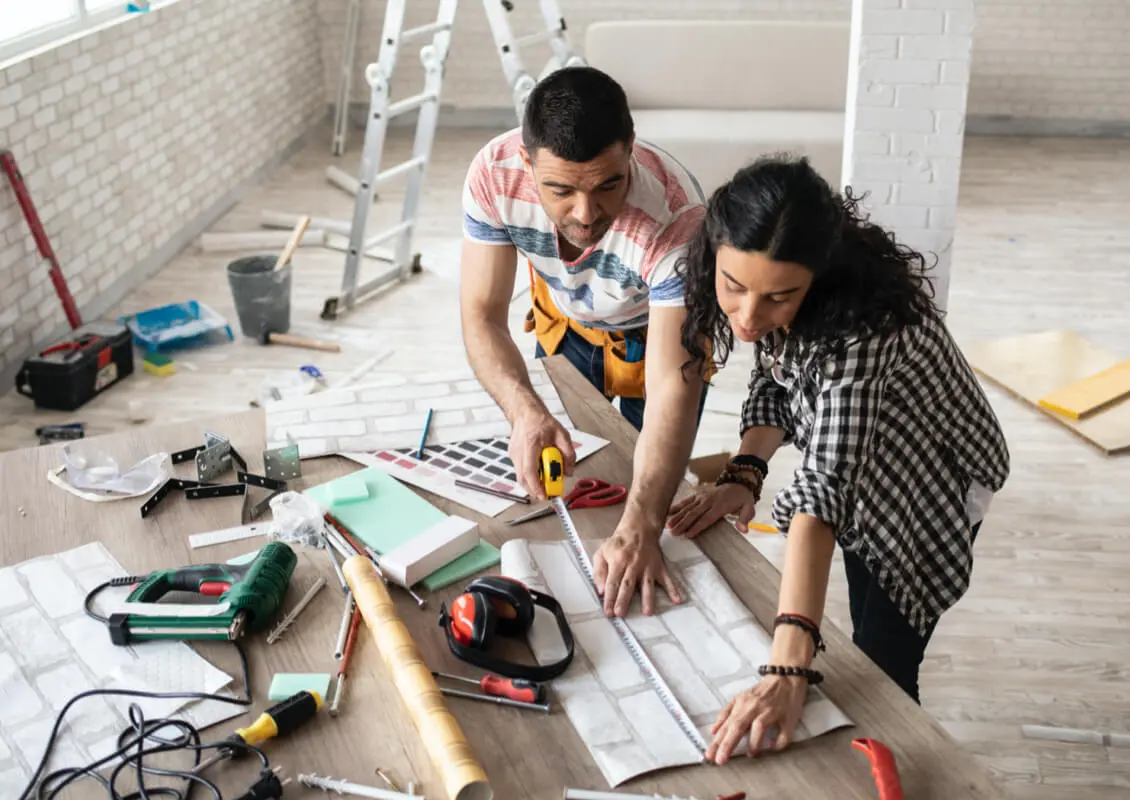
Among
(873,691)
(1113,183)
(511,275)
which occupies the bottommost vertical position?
(1113,183)

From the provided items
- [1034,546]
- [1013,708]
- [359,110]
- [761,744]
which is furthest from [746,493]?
[359,110]

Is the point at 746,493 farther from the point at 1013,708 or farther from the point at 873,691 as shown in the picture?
the point at 1013,708

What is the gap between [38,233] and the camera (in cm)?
382

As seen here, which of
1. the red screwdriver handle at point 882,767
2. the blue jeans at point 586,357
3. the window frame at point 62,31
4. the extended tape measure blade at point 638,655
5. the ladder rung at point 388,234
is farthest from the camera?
the ladder rung at point 388,234

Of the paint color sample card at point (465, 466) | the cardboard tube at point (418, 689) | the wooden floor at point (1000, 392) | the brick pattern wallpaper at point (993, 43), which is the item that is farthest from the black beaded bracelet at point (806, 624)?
the brick pattern wallpaper at point (993, 43)

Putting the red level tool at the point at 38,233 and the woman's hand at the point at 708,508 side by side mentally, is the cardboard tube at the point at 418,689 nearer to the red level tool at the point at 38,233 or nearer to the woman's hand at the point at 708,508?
the woman's hand at the point at 708,508

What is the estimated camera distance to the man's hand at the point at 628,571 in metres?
1.43

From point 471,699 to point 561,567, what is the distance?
10.9 inches

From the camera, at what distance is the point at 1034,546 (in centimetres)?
302

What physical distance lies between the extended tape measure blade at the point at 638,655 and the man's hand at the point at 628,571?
1 cm

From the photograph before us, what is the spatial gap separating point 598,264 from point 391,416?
17.5 inches

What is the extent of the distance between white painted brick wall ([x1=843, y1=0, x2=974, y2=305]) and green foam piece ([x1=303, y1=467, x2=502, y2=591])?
2107 mm

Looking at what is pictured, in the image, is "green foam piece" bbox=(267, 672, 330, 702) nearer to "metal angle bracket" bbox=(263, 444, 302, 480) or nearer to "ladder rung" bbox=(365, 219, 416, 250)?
"metal angle bracket" bbox=(263, 444, 302, 480)

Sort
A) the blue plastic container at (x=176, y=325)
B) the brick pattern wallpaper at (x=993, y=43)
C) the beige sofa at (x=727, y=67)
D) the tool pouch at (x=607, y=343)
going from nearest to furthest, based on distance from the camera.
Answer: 1. the tool pouch at (x=607, y=343)
2. the blue plastic container at (x=176, y=325)
3. the beige sofa at (x=727, y=67)
4. the brick pattern wallpaper at (x=993, y=43)
